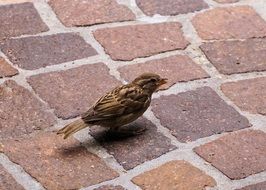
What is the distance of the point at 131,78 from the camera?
4363mm

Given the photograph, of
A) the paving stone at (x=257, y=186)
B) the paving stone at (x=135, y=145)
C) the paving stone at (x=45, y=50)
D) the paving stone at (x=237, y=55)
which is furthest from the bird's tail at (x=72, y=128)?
the paving stone at (x=237, y=55)

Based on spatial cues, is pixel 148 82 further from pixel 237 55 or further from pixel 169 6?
pixel 169 6

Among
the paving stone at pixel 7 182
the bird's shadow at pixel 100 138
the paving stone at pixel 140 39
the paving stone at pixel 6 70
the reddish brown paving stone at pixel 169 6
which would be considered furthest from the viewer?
the reddish brown paving stone at pixel 169 6

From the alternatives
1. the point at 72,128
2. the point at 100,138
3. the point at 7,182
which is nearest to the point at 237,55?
the point at 100,138

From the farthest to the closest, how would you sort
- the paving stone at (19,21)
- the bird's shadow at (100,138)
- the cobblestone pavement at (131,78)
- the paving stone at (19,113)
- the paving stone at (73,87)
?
1. the paving stone at (19,21)
2. the paving stone at (73,87)
3. the paving stone at (19,113)
4. the bird's shadow at (100,138)
5. the cobblestone pavement at (131,78)

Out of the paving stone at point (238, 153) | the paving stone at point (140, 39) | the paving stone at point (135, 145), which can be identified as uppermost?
the paving stone at point (140, 39)

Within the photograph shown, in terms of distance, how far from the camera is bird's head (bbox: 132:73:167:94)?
13.0 ft

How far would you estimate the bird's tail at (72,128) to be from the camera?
378cm

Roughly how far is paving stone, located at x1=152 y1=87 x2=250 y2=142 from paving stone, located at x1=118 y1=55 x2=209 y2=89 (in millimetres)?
131

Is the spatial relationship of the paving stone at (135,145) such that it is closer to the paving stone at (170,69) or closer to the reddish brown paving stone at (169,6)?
the paving stone at (170,69)

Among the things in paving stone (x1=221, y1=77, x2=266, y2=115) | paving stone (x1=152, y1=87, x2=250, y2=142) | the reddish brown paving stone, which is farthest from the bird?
the reddish brown paving stone

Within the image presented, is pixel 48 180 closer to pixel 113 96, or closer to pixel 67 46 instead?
pixel 113 96

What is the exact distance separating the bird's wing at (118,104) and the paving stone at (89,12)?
101 centimetres

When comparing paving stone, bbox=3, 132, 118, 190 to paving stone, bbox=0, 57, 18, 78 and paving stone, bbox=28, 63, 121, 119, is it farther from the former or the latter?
paving stone, bbox=0, 57, 18, 78
